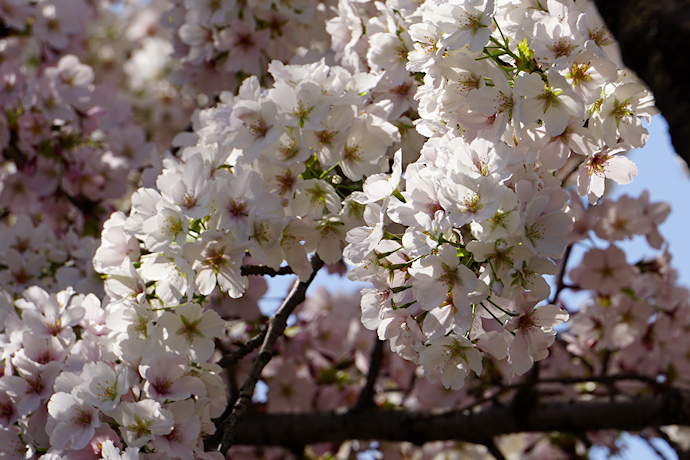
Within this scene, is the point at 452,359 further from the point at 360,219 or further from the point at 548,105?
the point at 548,105

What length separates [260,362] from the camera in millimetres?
1766

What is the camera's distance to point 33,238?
7.84ft

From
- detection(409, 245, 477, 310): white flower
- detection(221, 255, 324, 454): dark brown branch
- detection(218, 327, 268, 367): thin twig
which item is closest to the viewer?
detection(409, 245, 477, 310): white flower

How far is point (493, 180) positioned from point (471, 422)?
1.68 m

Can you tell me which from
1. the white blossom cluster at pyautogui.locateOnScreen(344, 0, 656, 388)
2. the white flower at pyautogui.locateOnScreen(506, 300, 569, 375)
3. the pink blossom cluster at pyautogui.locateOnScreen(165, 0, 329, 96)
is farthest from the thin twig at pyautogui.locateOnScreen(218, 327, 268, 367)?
the pink blossom cluster at pyautogui.locateOnScreen(165, 0, 329, 96)

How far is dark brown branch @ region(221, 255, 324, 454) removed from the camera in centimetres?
166

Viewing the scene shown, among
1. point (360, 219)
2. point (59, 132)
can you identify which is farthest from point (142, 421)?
point (59, 132)

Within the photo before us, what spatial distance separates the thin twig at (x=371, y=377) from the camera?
2.69m

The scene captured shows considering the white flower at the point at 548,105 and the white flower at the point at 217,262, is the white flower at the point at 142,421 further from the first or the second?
the white flower at the point at 548,105

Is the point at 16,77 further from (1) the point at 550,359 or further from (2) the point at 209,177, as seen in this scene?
(1) the point at 550,359

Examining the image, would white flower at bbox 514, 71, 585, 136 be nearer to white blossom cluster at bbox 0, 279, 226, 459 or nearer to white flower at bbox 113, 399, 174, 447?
white blossom cluster at bbox 0, 279, 226, 459

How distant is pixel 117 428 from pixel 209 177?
0.63 metres

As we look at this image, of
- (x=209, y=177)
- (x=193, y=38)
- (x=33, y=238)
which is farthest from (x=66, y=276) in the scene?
(x=193, y=38)

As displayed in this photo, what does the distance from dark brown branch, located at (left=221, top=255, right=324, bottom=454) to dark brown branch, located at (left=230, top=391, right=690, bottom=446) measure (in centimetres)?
103
